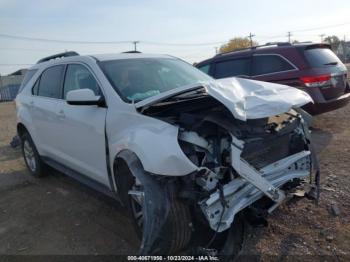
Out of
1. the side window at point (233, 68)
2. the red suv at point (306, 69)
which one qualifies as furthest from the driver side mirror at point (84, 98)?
the side window at point (233, 68)

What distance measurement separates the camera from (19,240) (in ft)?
13.6

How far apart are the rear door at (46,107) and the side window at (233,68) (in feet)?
14.1

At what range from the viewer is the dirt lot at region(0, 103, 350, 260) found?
356 cm

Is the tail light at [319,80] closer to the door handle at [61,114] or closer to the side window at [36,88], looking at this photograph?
the door handle at [61,114]

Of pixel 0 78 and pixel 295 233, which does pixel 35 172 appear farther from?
pixel 0 78

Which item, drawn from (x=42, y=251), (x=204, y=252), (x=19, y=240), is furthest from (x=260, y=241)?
(x=19, y=240)

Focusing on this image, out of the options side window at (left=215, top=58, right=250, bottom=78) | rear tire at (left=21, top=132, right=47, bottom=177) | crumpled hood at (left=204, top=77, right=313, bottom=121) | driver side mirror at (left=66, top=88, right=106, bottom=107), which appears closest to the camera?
crumpled hood at (left=204, top=77, right=313, bottom=121)

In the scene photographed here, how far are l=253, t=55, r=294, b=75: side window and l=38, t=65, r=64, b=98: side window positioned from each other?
14.2 ft

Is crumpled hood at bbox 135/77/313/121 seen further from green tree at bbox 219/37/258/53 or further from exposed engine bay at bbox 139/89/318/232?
green tree at bbox 219/37/258/53

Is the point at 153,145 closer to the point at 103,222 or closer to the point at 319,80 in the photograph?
the point at 103,222

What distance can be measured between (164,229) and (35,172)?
408 cm

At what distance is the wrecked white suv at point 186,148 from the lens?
2975 millimetres

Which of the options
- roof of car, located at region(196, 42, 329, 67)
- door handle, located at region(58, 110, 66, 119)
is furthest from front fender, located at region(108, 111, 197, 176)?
roof of car, located at region(196, 42, 329, 67)

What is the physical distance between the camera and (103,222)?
14.3 ft
